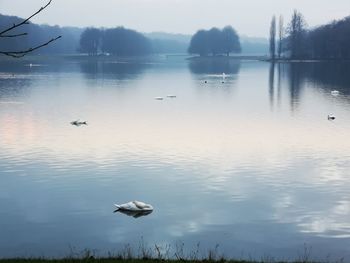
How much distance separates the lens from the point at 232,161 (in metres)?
33.5

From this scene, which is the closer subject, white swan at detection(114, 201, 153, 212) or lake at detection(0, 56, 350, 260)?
lake at detection(0, 56, 350, 260)

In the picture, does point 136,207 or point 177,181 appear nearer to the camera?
point 136,207

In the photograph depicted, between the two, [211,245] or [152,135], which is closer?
[211,245]

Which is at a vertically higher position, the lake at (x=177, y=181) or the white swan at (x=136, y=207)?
the white swan at (x=136, y=207)

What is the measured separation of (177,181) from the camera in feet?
93.3

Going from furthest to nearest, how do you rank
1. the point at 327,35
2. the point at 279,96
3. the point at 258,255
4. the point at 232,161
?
the point at 327,35 → the point at 279,96 → the point at 232,161 → the point at 258,255

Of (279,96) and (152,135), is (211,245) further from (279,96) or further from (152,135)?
(279,96)

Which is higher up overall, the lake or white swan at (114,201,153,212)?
white swan at (114,201,153,212)

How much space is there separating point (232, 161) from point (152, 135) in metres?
11.1

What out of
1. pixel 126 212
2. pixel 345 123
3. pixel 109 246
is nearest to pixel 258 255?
pixel 109 246

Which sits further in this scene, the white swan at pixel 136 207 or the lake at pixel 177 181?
the white swan at pixel 136 207

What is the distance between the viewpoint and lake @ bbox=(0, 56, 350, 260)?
66.0 feet

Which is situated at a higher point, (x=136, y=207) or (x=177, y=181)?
(x=136, y=207)

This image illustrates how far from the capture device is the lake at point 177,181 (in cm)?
2011
